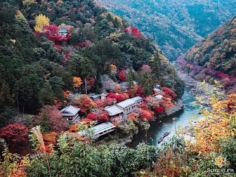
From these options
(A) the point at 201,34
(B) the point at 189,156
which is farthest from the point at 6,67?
(A) the point at 201,34

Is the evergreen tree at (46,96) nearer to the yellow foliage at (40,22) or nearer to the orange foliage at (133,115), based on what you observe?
the orange foliage at (133,115)

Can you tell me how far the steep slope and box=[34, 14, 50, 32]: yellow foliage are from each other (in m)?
0.16

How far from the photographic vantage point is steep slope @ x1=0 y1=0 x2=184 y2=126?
21.6 metres

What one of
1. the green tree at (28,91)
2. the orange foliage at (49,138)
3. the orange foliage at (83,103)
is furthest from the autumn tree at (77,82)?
the orange foliage at (49,138)

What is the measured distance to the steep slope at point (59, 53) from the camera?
21609 mm

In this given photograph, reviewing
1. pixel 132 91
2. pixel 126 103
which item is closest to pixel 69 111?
pixel 126 103

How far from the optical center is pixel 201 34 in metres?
113

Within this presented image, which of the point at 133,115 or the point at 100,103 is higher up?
the point at 100,103

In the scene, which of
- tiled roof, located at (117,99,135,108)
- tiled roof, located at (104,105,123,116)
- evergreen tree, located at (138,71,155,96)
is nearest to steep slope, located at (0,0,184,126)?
evergreen tree, located at (138,71,155,96)

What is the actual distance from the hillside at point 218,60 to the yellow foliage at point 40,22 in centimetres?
3373

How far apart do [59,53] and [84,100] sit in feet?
33.4

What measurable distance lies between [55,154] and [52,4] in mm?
41404

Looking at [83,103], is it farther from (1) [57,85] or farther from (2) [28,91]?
(2) [28,91]

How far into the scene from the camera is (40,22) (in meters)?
37.2
